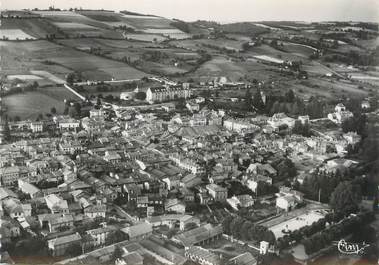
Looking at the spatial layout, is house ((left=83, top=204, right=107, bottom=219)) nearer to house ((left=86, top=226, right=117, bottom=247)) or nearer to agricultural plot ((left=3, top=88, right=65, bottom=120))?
house ((left=86, top=226, right=117, bottom=247))

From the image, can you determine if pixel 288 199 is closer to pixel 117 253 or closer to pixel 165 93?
pixel 117 253

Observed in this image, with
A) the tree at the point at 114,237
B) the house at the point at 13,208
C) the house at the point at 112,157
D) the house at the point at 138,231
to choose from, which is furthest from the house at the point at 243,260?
the house at the point at 112,157

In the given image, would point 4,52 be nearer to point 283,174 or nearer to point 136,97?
point 136,97

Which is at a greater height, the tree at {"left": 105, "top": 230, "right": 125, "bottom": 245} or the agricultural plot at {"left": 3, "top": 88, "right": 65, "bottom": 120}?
the agricultural plot at {"left": 3, "top": 88, "right": 65, "bottom": 120}

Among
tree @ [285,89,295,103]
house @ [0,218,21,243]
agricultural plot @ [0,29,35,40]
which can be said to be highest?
agricultural plot @ [0,29,35,40]

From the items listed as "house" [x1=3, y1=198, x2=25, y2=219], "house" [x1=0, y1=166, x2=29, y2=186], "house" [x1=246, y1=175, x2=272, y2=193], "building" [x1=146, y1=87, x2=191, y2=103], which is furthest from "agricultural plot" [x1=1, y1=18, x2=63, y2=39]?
"house" [x1=246, y1=175, x2=272, y2=193]

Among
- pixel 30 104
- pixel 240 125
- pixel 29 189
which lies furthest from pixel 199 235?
pixel 30 104

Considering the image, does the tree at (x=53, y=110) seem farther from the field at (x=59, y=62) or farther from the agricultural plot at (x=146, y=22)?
the agricultural plot at (x=146, y=22)
